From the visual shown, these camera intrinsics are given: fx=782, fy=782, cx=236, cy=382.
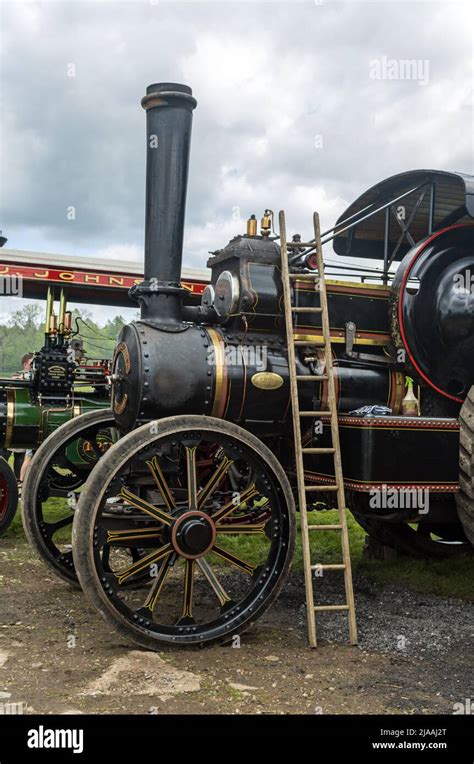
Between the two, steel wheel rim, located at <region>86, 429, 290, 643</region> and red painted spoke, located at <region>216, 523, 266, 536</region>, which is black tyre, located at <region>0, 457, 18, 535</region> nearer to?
steel wheel rim, located at <region>86, 429, 290, 643</region>

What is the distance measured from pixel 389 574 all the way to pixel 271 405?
207 centimetres

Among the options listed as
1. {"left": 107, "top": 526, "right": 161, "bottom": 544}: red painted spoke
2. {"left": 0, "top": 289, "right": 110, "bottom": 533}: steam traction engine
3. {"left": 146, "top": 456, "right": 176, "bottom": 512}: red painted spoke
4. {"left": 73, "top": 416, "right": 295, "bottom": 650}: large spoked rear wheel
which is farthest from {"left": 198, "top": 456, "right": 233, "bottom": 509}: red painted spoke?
{"left": 0, "top": 289, "right": 110, "bottom": 533}: steam traction engine

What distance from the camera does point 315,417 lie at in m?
5.06

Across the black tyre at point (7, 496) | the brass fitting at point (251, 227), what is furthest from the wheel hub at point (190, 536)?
the black tyre at point (7, 496)

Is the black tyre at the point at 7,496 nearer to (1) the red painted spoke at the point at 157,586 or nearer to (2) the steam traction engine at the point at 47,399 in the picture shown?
(2) the steam traction engine at the point at 47,399

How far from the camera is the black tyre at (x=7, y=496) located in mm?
7316

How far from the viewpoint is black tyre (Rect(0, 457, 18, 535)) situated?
24.0 feet

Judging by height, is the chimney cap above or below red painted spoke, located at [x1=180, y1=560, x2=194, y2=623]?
above

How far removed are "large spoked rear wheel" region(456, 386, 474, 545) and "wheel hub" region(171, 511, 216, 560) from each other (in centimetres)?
167

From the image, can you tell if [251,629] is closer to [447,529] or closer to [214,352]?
[214,352]

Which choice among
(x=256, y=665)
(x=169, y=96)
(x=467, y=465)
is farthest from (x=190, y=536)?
(x=169, y=96)

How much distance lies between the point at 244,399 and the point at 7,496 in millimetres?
3629
